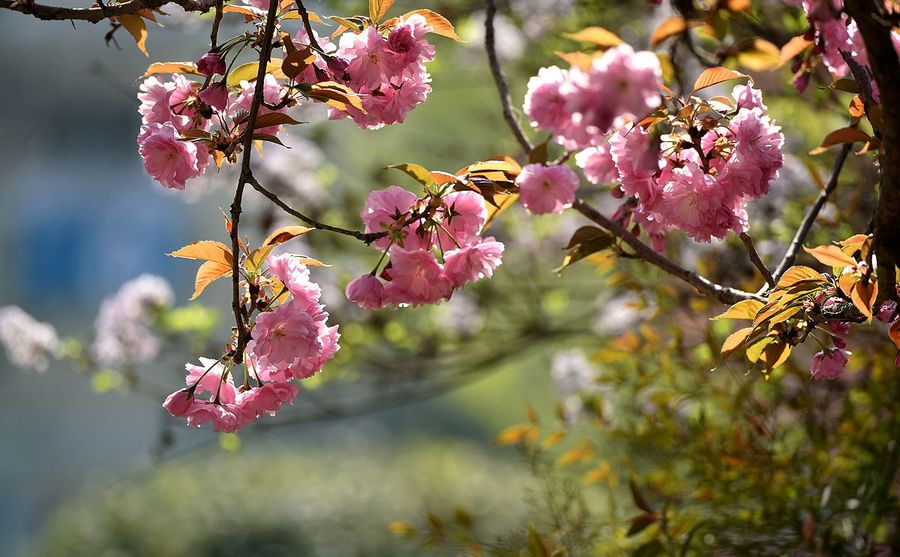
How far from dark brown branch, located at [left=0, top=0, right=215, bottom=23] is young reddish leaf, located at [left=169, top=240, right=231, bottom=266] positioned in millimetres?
173

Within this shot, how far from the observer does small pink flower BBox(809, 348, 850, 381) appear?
2.19ft

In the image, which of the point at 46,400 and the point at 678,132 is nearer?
the point at 678,132

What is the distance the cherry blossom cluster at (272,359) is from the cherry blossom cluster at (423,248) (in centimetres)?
4

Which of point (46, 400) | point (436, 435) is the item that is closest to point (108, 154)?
point (46, 400)

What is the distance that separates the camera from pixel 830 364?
0.67 metres

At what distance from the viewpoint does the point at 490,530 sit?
352 centimetres

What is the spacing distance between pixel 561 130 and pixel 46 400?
4.97 meters

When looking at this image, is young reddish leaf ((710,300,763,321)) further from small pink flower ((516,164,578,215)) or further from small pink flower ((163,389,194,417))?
small pink flower ((163,389,194,417))

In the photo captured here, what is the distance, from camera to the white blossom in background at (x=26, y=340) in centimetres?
195

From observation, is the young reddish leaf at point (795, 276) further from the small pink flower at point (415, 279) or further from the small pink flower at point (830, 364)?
the small pink flower at point (415, 279)

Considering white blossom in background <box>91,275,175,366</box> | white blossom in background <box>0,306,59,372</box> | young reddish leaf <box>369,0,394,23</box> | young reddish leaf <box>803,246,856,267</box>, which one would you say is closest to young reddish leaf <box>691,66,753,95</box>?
young reddish leaf <box>803,246,856,267</box>

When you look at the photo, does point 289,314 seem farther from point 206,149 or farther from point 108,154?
point 108,154

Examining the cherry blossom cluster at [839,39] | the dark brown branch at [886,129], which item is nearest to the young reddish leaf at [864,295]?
the dark brown branch at [886,129]

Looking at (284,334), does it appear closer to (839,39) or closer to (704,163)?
(704,163)
